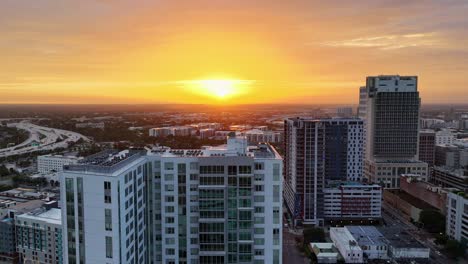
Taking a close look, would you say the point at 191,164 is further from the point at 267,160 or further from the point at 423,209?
the point at 423,209

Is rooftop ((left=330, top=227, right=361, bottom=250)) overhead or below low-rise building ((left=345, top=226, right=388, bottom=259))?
overhead

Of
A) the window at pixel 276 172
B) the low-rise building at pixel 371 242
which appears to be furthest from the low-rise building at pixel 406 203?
the window at pixel 276 172

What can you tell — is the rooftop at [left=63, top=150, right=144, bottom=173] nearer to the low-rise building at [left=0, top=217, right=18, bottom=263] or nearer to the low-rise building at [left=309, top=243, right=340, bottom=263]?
the low-rise building at [left=0, top=217, right=18, bottom=263]

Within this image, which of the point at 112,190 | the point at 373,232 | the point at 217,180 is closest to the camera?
the point at 112,190

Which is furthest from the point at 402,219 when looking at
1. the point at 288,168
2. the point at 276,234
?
the point at 276,234

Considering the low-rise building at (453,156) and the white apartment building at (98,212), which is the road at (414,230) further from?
the white apartment building at (98,212)

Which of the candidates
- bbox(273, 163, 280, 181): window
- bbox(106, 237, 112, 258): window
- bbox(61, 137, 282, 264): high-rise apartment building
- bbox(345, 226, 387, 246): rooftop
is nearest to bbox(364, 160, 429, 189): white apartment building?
bbox(345, 226, 387, 246): rooftop
